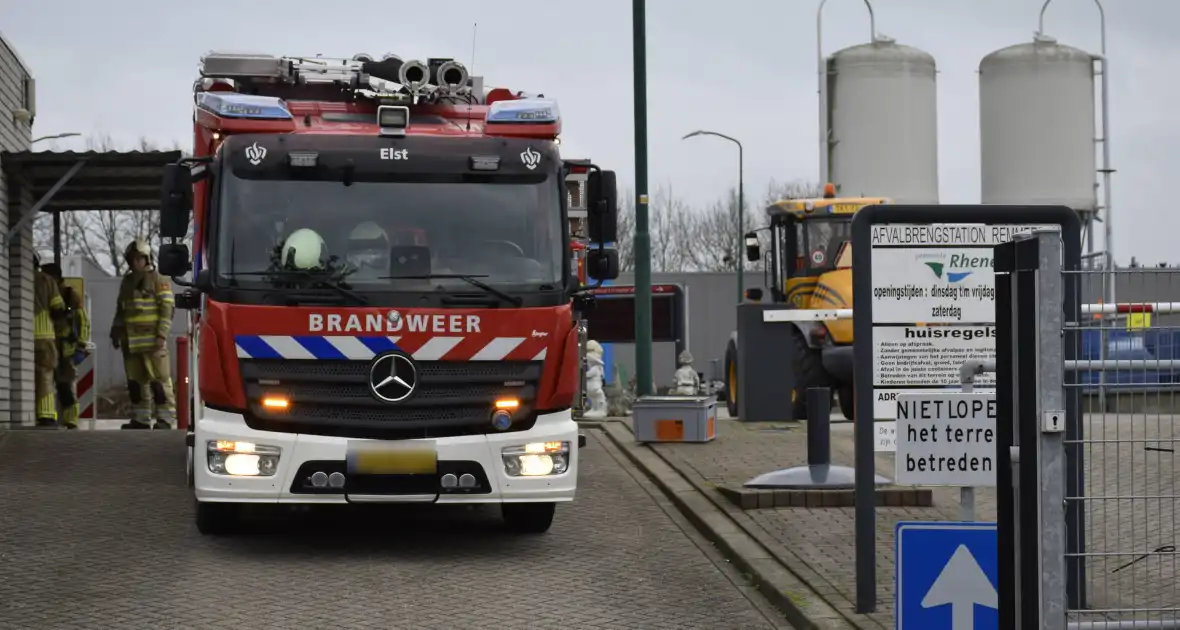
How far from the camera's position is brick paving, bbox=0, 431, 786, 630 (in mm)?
8703

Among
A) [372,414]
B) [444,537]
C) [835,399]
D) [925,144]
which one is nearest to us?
[372,414]

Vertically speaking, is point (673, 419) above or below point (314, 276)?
below

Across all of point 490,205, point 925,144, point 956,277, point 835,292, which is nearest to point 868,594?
point 956,277

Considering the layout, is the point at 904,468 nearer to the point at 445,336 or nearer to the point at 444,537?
the point at 445,336

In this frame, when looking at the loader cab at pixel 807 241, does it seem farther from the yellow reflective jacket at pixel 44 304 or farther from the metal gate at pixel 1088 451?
the metal gate at pixel 1088 451

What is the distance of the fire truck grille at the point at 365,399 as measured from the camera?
33.2 feet

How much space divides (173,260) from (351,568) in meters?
2.21

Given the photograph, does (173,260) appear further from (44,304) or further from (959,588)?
(44,304)

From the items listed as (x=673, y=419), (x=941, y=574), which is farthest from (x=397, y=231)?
(x=673, y=419)

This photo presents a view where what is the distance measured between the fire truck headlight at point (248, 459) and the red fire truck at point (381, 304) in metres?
0.01

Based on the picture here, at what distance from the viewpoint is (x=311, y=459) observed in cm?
1009

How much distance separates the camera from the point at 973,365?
23.1ft

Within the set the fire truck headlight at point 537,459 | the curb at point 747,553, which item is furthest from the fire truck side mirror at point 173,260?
the curb at point 747,553

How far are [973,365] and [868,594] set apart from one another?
5.66 ft
